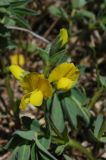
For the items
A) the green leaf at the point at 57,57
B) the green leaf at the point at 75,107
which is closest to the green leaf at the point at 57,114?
the green leaf at the point at 75,107

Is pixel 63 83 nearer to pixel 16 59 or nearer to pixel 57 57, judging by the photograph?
pixel 57 57

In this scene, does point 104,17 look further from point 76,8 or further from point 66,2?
point 66,2

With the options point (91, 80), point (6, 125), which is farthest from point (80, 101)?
point (91, 80)

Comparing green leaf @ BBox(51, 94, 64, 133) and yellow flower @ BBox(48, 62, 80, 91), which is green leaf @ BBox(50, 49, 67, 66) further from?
green leaf @ BBox(51, 94, 64, 133)

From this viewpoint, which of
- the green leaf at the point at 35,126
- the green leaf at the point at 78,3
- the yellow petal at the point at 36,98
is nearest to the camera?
the yellow petal at the point at 36,98

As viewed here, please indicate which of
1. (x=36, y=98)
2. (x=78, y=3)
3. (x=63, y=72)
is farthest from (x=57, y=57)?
(x=78, y=3)

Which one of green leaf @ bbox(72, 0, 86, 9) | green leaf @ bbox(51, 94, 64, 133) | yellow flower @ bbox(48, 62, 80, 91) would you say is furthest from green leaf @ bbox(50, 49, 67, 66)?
green leaf @ bbox(72, 0, 86, 9)

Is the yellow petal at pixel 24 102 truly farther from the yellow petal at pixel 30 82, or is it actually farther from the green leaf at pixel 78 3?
the green leaf at pixel 78 3
